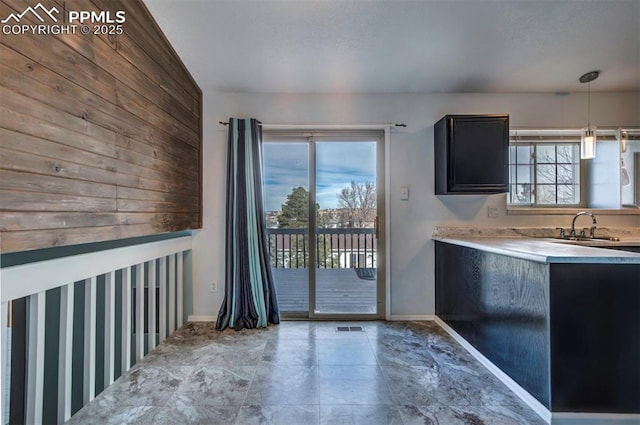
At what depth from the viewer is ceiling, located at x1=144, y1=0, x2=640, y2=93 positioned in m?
2.22

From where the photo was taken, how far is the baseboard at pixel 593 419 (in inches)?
64.4

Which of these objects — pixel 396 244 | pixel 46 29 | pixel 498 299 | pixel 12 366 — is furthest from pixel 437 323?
pixel 46 29

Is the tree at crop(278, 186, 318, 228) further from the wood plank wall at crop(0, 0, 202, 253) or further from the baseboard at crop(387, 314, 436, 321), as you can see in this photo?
the baseboard at crop(387, 314, 436, 321)

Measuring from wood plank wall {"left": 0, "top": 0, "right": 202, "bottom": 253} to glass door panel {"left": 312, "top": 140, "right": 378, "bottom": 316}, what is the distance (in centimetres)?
138

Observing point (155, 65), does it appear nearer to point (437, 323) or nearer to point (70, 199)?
point (70, 199)

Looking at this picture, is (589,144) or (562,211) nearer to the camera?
(589,144)

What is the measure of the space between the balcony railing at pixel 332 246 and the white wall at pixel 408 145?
0.27 meters

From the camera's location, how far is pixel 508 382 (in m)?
1.97

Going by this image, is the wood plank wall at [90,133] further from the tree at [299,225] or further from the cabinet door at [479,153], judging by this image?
the cabinet door at [479,153]

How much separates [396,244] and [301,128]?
1.58 metres

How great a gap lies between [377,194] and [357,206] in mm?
249

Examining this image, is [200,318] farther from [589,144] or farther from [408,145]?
[589,144]

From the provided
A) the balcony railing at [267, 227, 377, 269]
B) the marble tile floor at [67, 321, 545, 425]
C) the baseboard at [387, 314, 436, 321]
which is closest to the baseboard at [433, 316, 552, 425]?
the marble tile floor at [67, 321, 545, 425]

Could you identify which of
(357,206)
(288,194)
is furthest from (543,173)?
(288,194)
